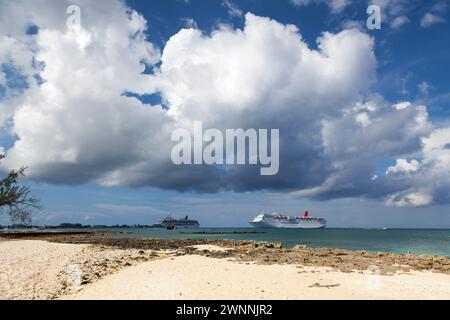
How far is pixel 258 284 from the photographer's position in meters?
19.0

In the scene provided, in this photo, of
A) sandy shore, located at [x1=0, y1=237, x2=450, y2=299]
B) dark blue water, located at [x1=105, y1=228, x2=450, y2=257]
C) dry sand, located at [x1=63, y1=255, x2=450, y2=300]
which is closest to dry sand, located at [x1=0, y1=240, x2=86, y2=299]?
sandy shore, located at [x1=0, y1=237, x2=450, y2=299]

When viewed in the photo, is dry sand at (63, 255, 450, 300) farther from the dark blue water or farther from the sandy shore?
the dark blue water

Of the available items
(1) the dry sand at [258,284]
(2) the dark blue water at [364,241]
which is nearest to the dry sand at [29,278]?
(1) the dry sand at [258,284]

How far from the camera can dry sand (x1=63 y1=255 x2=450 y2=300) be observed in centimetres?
1645

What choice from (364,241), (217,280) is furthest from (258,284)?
(364,241)

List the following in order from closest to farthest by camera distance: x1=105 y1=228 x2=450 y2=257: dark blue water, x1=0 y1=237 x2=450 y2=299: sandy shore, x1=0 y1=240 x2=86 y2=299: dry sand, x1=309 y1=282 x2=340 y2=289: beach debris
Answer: x1=0 y1=240 x2=86 y2=299: dry sand → x1=0 y1=237 x2=450 y2=299: sandy shore → x1=309 y1=282 x2=340 y2=289: beach debris → x1=105 y1=228 x2=450 y2=257: dark blue water

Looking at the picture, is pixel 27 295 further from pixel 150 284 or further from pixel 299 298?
pixel 299 298

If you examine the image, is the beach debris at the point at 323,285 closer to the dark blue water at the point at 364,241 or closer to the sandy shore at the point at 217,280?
the sandy shore at the point at 217,280

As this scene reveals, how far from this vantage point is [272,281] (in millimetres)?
19875

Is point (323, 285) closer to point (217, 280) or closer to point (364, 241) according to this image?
point (217, 280)

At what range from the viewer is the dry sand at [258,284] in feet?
54.0
